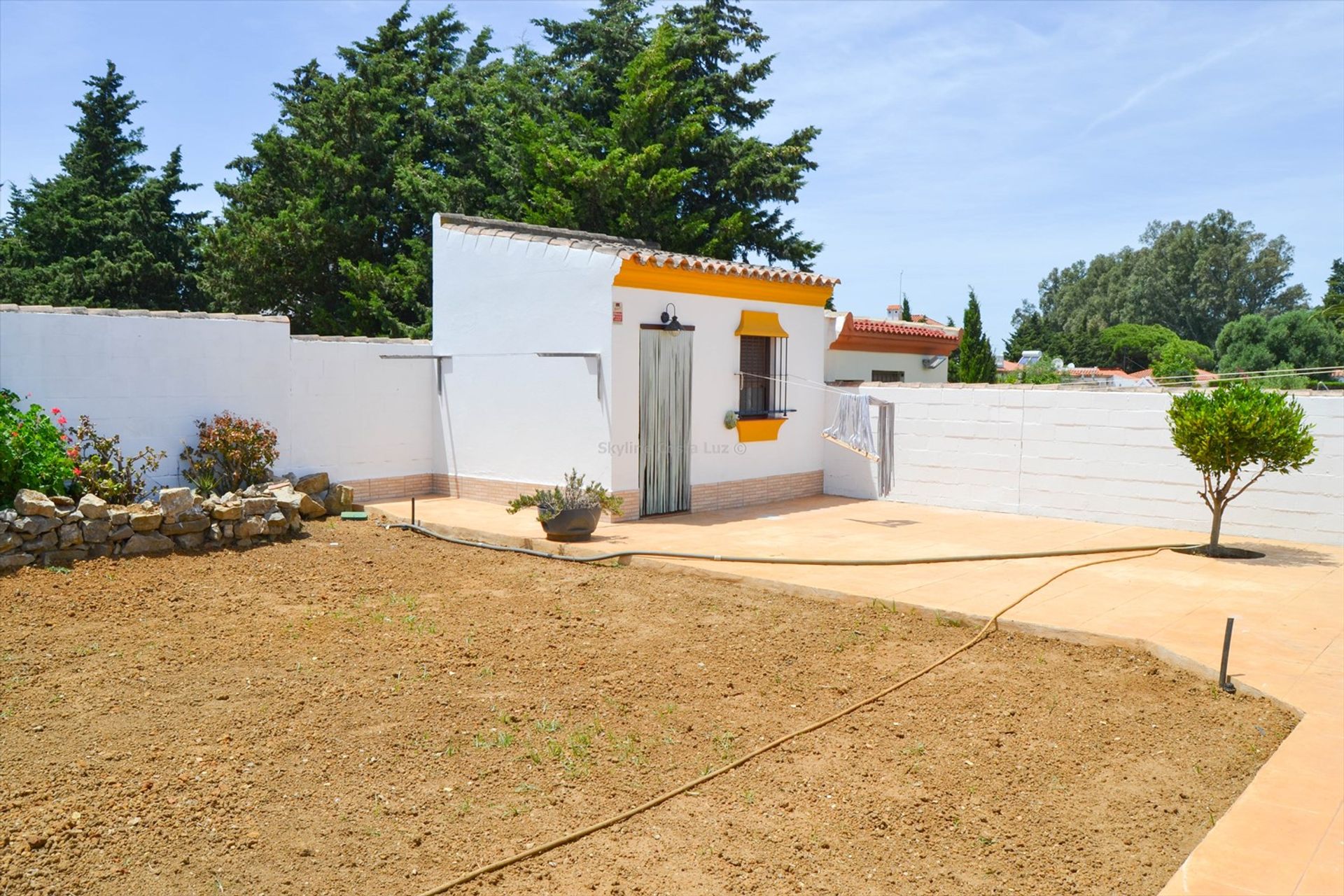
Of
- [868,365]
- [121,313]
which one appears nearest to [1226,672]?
[121,313]

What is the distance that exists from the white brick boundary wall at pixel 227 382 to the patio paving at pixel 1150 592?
3.37 feet

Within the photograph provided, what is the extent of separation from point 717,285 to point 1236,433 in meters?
6.22

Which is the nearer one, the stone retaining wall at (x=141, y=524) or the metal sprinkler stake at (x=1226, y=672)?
the metal sprinkler stake at (x=1226, y=672)

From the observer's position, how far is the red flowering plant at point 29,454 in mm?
8844

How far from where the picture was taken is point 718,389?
13016 mm

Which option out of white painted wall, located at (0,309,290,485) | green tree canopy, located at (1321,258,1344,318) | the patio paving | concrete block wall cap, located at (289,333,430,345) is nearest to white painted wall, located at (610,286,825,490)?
the patio paving

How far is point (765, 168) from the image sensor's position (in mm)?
24125

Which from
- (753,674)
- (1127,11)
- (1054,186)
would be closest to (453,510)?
(753,674)

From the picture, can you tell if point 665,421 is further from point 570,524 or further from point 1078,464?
point 1078,464

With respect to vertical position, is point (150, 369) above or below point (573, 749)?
above

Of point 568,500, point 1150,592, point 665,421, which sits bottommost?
point 1150,592

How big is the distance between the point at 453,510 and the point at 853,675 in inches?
286

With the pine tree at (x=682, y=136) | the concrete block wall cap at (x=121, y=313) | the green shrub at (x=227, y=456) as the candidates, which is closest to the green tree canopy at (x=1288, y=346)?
the pine tree at (x=682, y=136)

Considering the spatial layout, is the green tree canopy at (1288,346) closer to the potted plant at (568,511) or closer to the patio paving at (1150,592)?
the patio paving at (1150,592)
